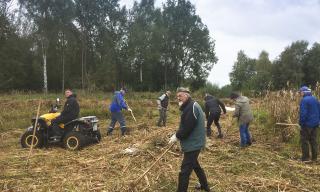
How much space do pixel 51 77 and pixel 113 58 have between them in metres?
6.28

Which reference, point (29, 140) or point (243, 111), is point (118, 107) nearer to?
point (29, 140)

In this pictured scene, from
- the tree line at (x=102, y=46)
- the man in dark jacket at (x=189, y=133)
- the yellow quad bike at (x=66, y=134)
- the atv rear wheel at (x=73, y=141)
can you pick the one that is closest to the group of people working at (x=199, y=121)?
the man in dark jacket at (x=189, y=133)

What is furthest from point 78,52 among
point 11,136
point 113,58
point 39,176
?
point 39,176

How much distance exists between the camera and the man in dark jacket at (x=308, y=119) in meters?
8.62

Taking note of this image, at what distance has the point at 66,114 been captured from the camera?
10078mm

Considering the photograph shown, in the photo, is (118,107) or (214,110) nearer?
(214,110)

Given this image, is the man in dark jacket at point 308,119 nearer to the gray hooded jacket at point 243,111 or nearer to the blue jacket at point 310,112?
Result: the blue jacket at point 310,112

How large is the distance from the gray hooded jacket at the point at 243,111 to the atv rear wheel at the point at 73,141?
4180mm

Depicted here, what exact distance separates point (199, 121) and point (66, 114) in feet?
16.4

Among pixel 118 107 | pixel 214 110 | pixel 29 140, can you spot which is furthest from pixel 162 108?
pixel 29 140

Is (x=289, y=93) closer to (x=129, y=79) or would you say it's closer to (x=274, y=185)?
(x=274, y=185)

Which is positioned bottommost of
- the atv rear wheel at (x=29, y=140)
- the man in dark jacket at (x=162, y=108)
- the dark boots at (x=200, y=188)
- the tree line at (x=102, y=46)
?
the dark boots at (x=200, y=188)

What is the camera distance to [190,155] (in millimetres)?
6105

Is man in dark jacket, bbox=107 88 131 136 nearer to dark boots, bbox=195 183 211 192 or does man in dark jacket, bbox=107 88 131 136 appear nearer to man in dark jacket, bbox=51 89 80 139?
man in dark jacket, bbox=51 89 80 139
